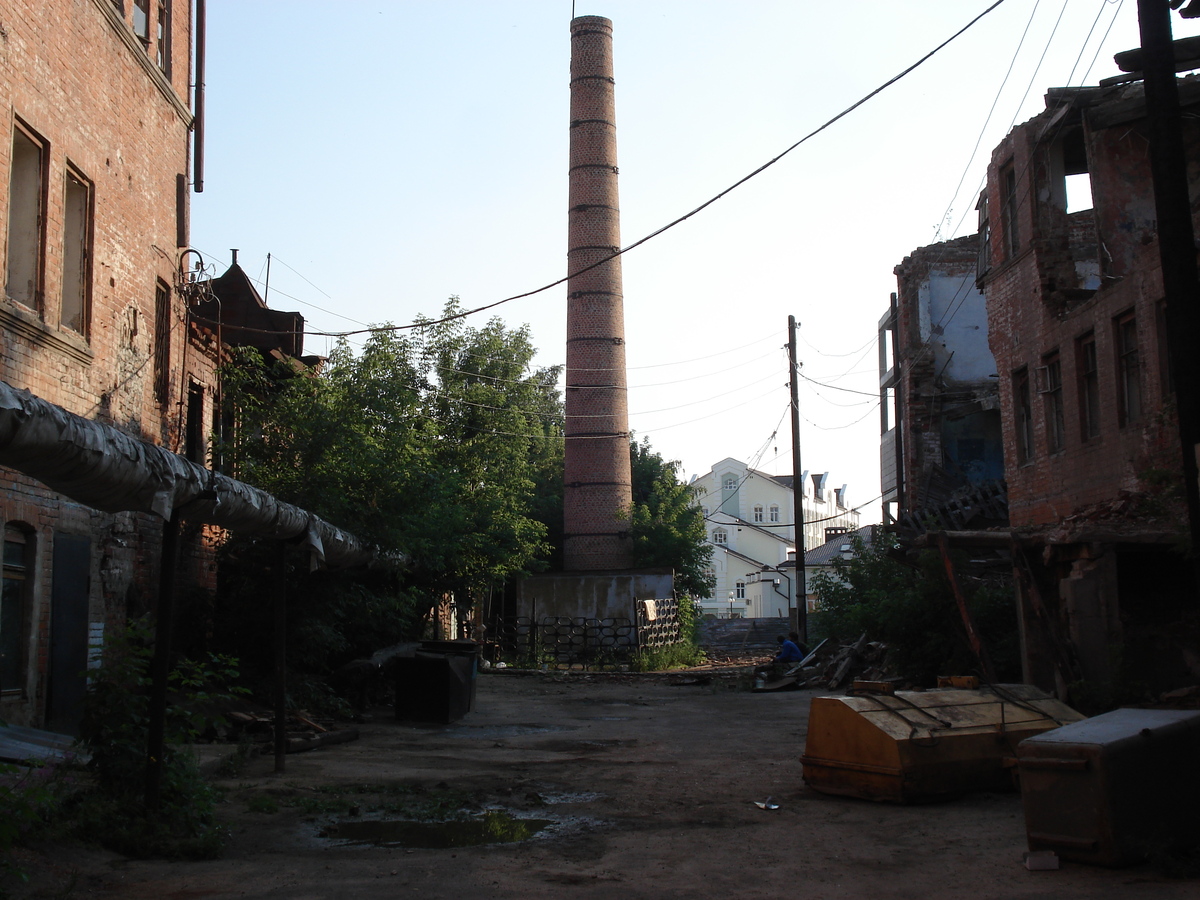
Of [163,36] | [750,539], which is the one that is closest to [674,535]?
[163,36]

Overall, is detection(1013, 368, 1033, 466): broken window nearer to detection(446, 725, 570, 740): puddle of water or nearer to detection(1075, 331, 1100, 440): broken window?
detection(1075, 331, 1100, 440): broken window

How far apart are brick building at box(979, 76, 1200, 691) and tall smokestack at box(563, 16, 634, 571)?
1466 cm

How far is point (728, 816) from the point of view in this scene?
800cm

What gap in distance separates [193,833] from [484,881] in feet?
6.87

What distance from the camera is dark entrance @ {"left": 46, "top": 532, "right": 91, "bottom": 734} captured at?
10438mm

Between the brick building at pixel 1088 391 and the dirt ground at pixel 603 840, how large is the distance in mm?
3181

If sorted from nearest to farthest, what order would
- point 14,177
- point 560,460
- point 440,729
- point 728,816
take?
point 728,816 < point 14,177 < point 440,729 < point 560,460

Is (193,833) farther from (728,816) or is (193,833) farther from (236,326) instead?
(236,326)

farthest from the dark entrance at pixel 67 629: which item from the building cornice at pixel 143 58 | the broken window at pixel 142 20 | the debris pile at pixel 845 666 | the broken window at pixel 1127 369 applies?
the debris pile at pixel 845 666

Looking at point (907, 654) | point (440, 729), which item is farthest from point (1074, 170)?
point (440, 729)

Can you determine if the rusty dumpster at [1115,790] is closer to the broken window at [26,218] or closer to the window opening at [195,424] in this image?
the broken window at [26,218]

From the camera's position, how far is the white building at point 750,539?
63219mm

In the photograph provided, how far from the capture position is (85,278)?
11.3 metres

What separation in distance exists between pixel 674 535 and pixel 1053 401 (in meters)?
18.2
